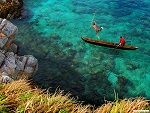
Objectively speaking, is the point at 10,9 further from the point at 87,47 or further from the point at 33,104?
the point at 33,104

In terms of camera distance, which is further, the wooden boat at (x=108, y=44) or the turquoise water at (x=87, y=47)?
the wooden boat at (x=108, y=44)

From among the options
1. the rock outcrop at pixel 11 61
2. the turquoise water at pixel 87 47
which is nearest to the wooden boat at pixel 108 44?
the turquoise water at pixel 87 47

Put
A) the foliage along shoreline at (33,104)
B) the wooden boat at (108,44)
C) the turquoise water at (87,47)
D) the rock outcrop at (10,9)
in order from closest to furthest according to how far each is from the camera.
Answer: the foliage along shoreline at (33,104), the turquoise water at (87,47), the wooden boat at (108,44), the rock outcrop at (10,9)

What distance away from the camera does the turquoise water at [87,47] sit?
19.7 meters

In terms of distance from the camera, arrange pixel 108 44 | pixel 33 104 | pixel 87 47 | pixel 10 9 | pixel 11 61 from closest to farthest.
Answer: pixel 33 104 → pixel 11 61 → pixel 108 44 → pixel 87 47 → pixel 10 9

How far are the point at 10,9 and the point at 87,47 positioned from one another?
1256 centimetres

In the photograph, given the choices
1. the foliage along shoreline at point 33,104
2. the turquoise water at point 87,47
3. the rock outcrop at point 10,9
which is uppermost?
the foliage along shoreline at point 33,104

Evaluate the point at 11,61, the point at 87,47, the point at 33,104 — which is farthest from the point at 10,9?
the point at 33,104

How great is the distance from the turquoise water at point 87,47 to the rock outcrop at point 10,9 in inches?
38.8

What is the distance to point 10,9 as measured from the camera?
30.0m

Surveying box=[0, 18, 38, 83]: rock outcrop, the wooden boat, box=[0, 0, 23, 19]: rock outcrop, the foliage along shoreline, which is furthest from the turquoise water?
the foliage along shoreline

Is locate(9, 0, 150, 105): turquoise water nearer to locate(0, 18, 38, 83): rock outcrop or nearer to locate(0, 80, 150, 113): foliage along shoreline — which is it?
locate(0, 18, 38, 83): rock outcrop

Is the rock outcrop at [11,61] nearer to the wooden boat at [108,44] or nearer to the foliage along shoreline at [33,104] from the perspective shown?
the wooden boat at [108,44]

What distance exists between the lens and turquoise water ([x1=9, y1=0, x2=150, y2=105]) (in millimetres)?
19719
